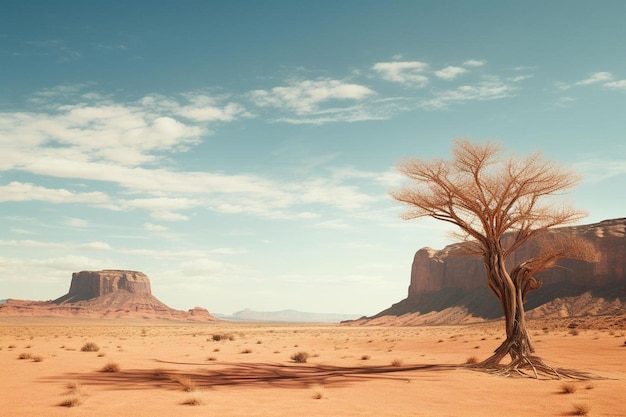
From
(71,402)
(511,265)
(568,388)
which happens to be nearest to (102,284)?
(511,265)

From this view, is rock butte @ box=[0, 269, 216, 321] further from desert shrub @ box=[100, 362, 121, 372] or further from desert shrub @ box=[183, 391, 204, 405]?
desert shrub @ box=[183, 391, 204, 405]

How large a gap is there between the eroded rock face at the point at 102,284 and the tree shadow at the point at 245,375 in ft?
595

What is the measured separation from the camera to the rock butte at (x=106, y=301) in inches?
6403

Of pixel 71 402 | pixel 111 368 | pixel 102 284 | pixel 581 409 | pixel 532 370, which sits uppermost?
pixel 102 284

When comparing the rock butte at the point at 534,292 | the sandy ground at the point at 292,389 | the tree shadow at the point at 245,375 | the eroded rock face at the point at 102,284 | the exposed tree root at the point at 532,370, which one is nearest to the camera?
the sandy ground at the point at 292,389

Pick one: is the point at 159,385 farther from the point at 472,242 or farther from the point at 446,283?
the point at 446,283

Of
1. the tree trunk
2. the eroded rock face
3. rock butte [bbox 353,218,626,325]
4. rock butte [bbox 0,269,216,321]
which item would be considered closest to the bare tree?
the tree trunk

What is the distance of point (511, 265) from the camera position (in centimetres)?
8606

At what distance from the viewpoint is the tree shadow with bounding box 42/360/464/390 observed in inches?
547

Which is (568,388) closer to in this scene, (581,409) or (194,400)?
(581,409)

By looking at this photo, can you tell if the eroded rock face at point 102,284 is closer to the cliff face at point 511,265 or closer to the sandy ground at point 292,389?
the cliff face at point 511,265

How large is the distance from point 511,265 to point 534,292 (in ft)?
22.5

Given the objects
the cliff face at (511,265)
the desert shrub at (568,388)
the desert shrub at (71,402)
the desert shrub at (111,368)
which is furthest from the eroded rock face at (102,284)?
the desert shrub at (568,388)

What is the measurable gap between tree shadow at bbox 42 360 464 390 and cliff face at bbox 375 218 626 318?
40.2 m
